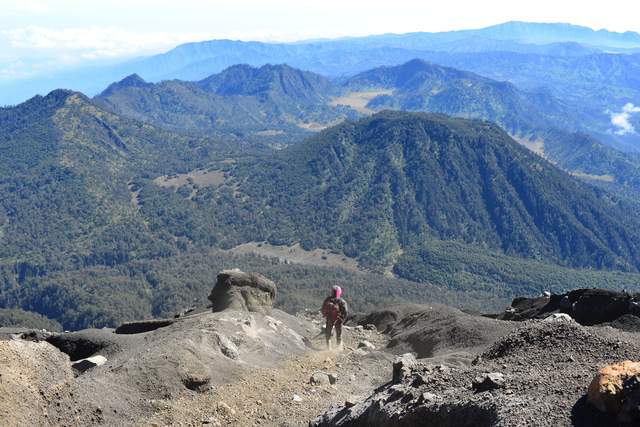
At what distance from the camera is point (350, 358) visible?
2541 cm

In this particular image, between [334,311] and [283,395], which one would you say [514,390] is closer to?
[283,395]

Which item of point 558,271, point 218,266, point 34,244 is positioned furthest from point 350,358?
point 34,244

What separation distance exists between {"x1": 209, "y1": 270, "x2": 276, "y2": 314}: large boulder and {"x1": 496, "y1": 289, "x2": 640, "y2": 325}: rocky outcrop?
51.7ft

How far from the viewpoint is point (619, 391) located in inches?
405

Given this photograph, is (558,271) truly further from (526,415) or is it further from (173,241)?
(526,415)

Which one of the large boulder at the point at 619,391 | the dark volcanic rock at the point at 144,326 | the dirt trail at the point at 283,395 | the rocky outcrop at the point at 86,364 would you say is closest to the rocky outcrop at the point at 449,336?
the dirt trail at the point at 283,395

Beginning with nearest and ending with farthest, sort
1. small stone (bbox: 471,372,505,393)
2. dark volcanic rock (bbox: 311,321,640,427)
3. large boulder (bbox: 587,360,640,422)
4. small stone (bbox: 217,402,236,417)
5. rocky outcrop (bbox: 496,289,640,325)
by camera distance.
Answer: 1. large boulder (bbox: 587,360,640,422)
2. dark volcanic rock (bbox: 311,321,640,427)
3. small stone (bbox: 471,372,505,393)
4. small stone (bbox: 217,402,236,417)
5. rocky outcrop (bbox: 496,289,640,325)

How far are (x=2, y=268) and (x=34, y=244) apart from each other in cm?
2250

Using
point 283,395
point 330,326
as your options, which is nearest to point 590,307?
point 330,326

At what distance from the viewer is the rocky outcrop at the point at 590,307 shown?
93.4ft


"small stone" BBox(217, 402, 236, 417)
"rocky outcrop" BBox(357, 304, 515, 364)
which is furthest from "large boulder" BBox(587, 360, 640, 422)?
"small stone" BBox(217, 402, 236, 417)

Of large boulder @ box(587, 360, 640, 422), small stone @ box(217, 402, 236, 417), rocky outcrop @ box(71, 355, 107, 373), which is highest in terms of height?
large boulder @ box(587, 360, 640, 422)

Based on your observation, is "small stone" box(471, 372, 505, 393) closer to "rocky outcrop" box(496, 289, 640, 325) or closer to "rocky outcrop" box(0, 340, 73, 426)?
"rocky outcrop" box(0, 340, 73, 426)

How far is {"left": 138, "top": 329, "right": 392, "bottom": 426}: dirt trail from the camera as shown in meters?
17.7
